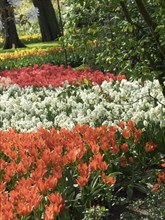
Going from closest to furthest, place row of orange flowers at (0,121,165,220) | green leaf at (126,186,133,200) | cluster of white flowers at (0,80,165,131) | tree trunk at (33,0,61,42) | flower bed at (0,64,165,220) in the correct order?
row of orange flowers at (0,121,165,220) → flower bed at (0,64,165,220) → green leaf at (126,186,133,200) → cluster of white flowers at (0,80,165,131) → tree trunk at (33,0,61,42)

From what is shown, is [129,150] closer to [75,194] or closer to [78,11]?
[75,194]

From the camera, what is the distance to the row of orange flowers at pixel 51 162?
12.1 feet

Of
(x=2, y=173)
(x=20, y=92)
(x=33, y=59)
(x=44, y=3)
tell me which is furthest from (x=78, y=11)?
(x=44, y=3)

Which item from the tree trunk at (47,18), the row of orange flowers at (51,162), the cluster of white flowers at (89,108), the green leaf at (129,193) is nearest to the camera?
the row of orange flowers at (51,162)

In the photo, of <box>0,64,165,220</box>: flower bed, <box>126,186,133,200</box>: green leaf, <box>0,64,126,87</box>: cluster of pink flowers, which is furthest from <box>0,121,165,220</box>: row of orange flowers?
<box>0,64,126,87</box>: cluster of pink flowers

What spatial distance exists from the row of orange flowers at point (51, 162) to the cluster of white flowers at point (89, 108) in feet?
2.83

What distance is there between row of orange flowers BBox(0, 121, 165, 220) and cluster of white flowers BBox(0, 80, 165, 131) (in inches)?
34.0

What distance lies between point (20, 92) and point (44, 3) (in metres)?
18.4

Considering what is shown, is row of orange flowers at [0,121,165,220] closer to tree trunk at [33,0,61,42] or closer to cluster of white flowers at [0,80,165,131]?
cluster of white flowers at [0,80,165,131]

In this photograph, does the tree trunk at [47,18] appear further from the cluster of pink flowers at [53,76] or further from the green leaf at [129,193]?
the green leaf at [129,193]

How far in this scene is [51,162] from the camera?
470 cm

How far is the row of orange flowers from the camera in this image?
3.68 metres

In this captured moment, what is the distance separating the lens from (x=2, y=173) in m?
4.89

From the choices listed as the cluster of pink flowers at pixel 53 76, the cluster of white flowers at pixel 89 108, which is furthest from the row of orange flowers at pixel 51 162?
the cluster of pink flowers at pixel 53 76
